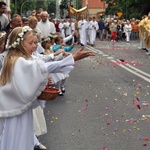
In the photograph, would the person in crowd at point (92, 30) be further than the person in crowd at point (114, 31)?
No

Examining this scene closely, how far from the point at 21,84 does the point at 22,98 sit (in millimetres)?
157

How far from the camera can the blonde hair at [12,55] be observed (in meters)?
4.92

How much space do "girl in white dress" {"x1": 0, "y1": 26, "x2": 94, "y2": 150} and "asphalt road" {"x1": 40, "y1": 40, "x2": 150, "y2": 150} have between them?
1.94m

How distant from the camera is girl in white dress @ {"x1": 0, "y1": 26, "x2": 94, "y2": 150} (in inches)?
189

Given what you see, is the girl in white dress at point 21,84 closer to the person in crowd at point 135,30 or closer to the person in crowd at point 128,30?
the person in crowd at point 128,30

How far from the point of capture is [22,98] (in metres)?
4.88

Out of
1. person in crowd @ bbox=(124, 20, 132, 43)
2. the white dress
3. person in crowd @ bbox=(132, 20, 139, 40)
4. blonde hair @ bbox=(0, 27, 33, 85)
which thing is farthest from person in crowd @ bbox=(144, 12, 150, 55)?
the white dress

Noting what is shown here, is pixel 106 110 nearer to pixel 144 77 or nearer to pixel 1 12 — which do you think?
pixel 1 12

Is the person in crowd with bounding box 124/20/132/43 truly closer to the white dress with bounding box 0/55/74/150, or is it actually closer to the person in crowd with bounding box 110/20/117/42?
the person in crowd with bounding box 110/20/117/42

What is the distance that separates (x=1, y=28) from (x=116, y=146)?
15.2 ft

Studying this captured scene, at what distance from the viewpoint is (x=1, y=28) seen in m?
10.5

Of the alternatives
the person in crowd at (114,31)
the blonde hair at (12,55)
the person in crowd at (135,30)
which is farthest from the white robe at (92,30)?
the blonde hair at (12,55)

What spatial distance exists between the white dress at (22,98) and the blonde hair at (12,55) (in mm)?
56

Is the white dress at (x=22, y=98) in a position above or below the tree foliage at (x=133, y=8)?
above
